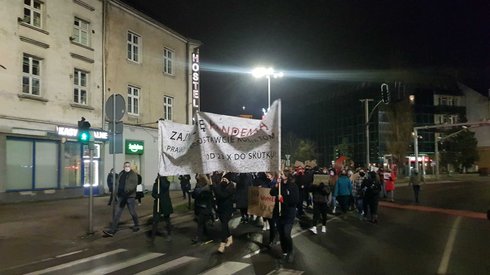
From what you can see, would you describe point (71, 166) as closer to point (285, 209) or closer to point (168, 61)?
point (168, 61)

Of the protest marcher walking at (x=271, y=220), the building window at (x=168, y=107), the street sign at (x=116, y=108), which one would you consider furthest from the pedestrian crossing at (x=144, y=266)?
the building window at (x=168, y=107)

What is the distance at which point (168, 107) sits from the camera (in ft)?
105

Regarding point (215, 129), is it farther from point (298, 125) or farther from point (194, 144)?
point (298, 125)

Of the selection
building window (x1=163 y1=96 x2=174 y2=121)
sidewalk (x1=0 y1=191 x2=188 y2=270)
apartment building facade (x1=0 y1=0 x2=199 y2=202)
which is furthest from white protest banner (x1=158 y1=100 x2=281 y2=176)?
building window (x1=163 y1=96 x2=174 y2=121)

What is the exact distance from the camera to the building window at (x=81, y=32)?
79.8 feet

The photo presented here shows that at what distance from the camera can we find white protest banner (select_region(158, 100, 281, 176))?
9.95m

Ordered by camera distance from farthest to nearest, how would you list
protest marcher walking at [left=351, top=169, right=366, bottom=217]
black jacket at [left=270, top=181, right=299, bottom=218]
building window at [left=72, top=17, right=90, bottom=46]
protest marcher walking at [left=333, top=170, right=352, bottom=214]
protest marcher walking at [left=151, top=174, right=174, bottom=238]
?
1. building window at [left=72, top=17, right=90, bottom=46]
2. protest marcher walking at [left=333, top=170, right=352, bottom=214]
3. protest marcher walking at [left=351, top=169, right=366, bottom=217]
4. protest marcher walking at [left=151, top=174, right=174, bottom=238]
5. black jacket at [left=270, top=181, right=299, bottom=218]

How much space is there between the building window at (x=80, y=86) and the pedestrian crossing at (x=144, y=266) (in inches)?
621

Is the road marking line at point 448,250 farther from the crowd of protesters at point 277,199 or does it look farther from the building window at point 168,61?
the building window at point 168,61

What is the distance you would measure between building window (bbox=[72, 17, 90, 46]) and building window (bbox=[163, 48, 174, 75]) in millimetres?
7185

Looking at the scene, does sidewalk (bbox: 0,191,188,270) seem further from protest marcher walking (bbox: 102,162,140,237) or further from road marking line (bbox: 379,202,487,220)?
road marking line (bbox: 379,202,487,220)

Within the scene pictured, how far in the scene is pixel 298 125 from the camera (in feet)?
327

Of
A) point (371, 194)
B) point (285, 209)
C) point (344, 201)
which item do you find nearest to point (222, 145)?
point (285, 209)

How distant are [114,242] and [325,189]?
565cm
